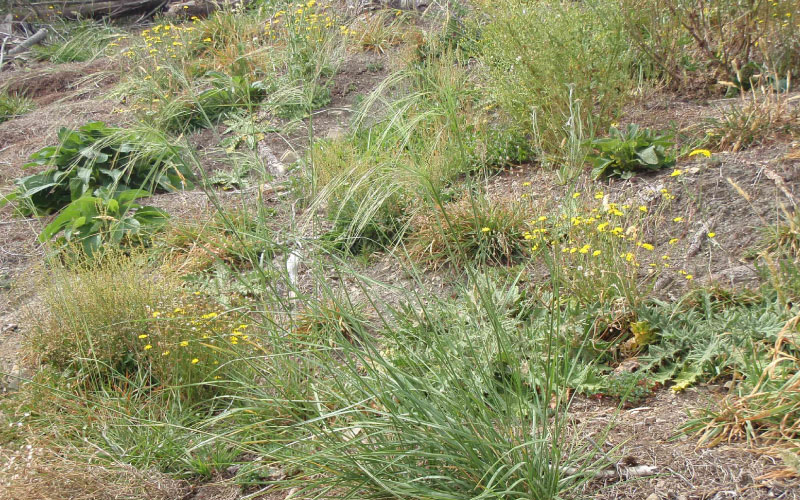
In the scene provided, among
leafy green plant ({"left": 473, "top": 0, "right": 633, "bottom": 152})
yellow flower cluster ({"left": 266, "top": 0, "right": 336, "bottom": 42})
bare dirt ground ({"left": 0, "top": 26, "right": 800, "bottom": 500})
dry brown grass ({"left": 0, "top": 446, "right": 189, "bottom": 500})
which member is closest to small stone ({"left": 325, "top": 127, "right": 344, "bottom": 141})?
bare dirt ground ({"left": 0, "top": 26, "right": 800, "bottom": 500})

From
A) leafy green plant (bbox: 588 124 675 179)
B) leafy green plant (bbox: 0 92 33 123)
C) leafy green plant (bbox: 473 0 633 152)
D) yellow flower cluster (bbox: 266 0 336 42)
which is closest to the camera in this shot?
leafy green plant (bbox: 588 124 675 179)

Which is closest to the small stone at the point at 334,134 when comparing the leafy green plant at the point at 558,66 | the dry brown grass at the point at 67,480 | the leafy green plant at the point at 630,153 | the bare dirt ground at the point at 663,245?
the bare dirt ground at the point at 663,245

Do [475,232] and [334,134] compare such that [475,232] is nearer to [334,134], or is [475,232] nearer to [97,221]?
[334,134]

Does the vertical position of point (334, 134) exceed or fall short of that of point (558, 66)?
it falls short

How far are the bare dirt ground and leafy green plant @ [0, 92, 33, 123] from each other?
2.75ft

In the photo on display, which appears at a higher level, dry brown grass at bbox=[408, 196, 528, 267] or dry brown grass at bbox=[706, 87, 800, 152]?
dry brown grass at bbox=[706, 87, 800, 152]

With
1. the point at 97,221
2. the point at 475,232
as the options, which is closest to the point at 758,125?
the point at 475,232

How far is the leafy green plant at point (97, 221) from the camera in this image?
14.3ft

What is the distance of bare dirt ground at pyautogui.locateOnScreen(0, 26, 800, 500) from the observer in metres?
1.93

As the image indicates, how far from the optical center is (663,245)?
10.7 feet

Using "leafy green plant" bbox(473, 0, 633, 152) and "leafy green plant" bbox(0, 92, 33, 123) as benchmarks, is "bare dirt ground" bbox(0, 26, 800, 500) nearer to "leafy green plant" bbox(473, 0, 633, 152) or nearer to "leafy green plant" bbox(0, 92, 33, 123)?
"leafy green plant" bbox(473, 0, 633, 152)

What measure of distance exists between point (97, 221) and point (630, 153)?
3.61 m

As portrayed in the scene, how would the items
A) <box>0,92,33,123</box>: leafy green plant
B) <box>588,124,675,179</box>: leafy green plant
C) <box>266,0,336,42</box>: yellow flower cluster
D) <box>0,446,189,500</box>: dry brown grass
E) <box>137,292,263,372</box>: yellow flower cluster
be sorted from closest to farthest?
<box>0,446,189,500</box>: dry brown grass < <box>137,292,263,372</box>: yellow flower cluster < <box>588,124,675,179</box>: leafy green plant < <box>266,0,336,42</box>: yellow flower cluster < <box>0,92,33,123</box>: leafy green plant

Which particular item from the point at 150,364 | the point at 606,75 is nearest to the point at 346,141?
the point at 606,75
